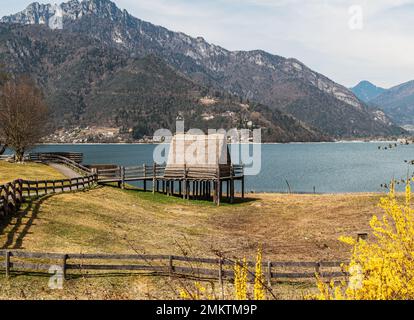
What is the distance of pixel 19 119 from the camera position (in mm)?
62156

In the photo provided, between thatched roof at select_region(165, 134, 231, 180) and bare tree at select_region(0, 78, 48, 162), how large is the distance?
25336 millimetres

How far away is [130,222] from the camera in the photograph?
107 feet

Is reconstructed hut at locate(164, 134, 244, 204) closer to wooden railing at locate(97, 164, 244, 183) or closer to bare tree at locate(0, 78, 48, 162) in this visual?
wooden railing at locate(97, 164, 244, 183)

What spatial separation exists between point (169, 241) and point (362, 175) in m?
93.1

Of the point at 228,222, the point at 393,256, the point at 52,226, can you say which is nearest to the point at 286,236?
the point at 228,222

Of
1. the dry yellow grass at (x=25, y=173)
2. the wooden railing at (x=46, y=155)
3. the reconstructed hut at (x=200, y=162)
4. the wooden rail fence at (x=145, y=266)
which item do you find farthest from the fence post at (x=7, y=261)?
the wooden railing at (x=46, y=155)

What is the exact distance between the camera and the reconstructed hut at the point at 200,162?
1913 inches

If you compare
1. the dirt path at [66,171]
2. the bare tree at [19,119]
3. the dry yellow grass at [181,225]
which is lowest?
the dry yellow grass at [181,225]

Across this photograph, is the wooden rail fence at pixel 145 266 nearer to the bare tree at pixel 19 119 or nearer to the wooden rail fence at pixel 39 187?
the wooden rail fence at pixel 39 187

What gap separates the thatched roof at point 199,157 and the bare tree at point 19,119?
25.3 meters

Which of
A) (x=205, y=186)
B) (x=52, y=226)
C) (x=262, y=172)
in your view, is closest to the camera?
(x=52, y=226)

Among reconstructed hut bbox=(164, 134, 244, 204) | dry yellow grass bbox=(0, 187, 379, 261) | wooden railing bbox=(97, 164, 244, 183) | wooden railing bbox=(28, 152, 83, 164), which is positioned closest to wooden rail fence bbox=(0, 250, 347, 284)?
dry yellow grass bbox=(0, 187, 379, 261)

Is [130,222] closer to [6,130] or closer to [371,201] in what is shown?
[371,201]
